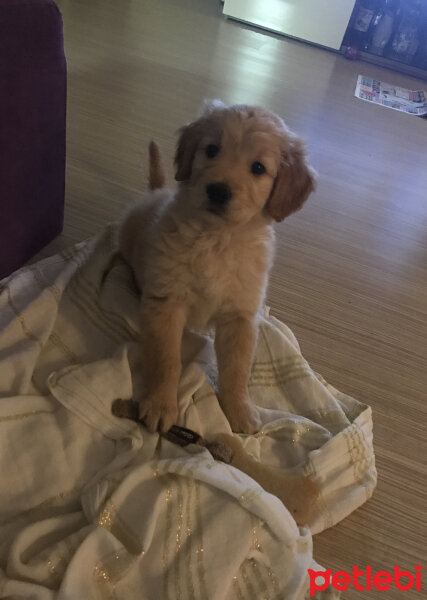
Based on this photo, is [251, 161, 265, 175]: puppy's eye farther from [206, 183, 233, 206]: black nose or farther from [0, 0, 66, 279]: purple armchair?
[0, 0, 66, 279]: purple armchair

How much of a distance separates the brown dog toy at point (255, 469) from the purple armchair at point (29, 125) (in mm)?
624

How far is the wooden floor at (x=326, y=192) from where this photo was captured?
1.32 m

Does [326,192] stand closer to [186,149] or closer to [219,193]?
[186,149]

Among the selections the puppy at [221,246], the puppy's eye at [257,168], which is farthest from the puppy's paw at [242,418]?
the puppy's eye at [257,168]

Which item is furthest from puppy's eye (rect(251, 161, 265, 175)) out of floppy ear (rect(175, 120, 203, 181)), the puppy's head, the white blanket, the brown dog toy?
the brown dog toy

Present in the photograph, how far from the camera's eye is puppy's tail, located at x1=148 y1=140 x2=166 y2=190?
64.5 inches

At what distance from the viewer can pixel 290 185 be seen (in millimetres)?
1196

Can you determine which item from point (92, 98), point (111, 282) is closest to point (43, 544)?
point (111, 282)

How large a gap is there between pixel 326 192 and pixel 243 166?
136cm

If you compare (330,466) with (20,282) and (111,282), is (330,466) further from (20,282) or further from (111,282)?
(20,282)

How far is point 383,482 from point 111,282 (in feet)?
2.90

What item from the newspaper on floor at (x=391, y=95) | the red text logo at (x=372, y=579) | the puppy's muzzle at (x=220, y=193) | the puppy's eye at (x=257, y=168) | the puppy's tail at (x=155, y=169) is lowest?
the red text logo at (x=372, y=579)

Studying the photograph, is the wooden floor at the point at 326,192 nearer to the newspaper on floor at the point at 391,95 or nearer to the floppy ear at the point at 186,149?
the newspaper on floor at the point at 391,95

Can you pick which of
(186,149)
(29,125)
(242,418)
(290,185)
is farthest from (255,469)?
(29,125)
